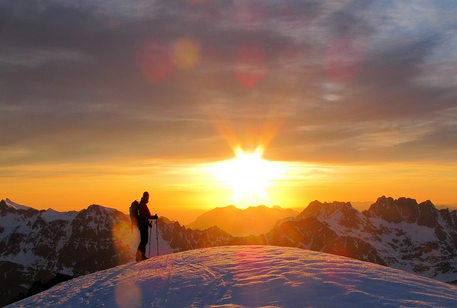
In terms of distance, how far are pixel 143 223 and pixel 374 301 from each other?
15.5 m

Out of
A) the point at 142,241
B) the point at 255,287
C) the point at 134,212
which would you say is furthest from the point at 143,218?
the point at 255,287

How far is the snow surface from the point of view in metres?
11.1

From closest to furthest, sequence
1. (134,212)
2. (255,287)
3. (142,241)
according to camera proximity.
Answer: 1. (255,287)
2. (134,212)
3. (142,241)

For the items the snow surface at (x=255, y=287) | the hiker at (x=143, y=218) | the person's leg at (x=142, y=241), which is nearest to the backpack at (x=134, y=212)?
the hiker at (x=143, y=218)

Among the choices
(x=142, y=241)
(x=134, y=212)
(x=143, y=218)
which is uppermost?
(x=134, y=212)

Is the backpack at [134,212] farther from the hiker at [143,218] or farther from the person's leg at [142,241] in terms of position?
the person's leg at [142,241]

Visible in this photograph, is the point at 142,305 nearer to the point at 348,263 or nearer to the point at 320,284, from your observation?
the point at 320,284

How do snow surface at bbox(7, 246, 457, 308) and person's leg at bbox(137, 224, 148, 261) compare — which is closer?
snow surface at bbox(7, 246, 457, 308)

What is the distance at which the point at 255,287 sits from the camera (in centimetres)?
1263

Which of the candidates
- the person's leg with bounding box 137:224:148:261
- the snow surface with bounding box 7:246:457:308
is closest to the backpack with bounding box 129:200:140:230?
the person's leg with bounding box 137:224:148:261

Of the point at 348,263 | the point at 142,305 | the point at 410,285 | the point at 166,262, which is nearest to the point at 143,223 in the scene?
the point at 166,262

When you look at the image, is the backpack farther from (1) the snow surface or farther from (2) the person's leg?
(1) the snow surface

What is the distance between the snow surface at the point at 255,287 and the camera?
439 inches

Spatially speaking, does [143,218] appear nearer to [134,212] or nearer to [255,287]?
[134,212]
